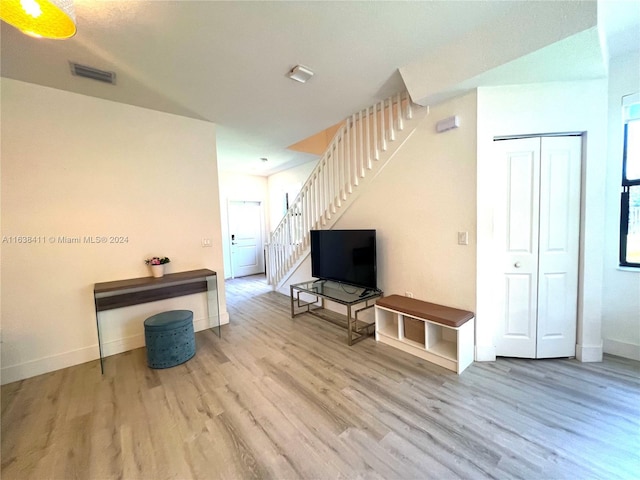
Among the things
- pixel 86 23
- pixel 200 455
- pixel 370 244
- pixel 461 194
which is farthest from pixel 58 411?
pixel 461 194

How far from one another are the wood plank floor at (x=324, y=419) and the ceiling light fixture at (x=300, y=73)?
2766 millimetres

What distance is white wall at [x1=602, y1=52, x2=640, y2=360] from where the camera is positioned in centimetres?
233

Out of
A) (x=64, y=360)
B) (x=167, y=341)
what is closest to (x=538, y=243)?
(x=167, y=341)

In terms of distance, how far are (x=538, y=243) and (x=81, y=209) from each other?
14.9ft

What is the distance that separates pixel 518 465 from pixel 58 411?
317 cm

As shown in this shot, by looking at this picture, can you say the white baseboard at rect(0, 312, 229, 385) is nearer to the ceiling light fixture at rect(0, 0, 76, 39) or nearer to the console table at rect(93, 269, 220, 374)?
the console table at rect(93, 269, 220, 374)

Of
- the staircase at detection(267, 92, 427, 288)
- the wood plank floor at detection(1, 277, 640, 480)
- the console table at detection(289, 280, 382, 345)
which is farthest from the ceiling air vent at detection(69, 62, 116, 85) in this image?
the console table at detection(289, 280, 382, 345)

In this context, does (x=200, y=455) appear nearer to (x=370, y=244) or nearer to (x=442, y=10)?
(x=370, y=244)

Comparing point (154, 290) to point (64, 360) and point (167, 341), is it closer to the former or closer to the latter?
point (167, 341)

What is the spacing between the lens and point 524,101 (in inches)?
90.7

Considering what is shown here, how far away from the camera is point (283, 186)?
6.59 m

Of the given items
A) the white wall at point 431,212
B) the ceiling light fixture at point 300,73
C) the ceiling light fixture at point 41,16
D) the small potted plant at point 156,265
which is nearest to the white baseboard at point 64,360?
the small potted plant at point 156,265

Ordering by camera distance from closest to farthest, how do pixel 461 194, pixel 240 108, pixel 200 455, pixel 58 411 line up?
→ pixel 200 455 → pixel 58 411 → pixel 461 194 → pixel 240 108

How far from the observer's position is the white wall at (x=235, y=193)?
21.0 ft
